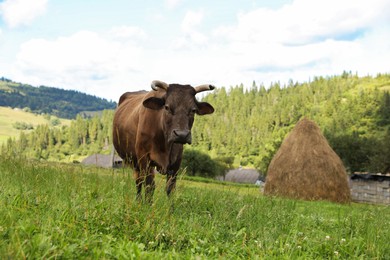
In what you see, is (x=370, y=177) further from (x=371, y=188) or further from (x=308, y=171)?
(x=308, y=171)

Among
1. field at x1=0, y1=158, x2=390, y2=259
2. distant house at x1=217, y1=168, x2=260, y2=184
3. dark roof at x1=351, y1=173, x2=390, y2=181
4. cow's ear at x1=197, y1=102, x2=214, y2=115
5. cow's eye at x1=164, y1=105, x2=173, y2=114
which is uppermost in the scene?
cow's ear at x1=197, y1=102, x2=214, y2=115

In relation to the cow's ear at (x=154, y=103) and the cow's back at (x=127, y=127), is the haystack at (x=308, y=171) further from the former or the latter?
the cow's ear at (x=154, y=103)

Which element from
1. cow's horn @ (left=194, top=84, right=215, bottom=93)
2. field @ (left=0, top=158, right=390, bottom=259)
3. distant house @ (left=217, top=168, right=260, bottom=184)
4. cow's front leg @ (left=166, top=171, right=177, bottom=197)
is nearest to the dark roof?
field @ (left=0, top=158, right=390, bottom=259)

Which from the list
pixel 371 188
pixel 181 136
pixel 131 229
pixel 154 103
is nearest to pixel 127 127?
pixel 154 103

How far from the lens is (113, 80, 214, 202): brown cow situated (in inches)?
272

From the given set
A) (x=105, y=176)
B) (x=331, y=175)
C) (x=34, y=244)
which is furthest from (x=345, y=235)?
(x=331, y=175)

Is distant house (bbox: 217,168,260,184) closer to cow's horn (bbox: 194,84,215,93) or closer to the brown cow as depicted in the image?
the brown cow

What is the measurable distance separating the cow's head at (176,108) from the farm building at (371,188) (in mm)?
28073

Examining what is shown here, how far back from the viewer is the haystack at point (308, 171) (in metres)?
24.0

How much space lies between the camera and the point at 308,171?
2447 centimetres

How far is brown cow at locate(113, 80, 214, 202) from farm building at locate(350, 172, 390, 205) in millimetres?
27599

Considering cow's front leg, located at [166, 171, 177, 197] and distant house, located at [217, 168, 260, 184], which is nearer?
cow's front leg, located at [166, 171, 177, 197]

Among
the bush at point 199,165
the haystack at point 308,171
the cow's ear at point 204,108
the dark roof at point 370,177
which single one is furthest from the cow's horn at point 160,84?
the bush at point 199,165

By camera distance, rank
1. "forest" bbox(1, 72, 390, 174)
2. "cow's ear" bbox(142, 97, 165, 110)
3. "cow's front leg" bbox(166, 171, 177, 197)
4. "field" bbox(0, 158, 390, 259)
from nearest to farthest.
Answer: "field" bbox(0, 158, 390, 259), "cow's front leg" bbox(166, 171, 177, 197), "cow's ear" bbox(142, 97, 165, 110), "forest" bbox(1, 72, 390, 174)
